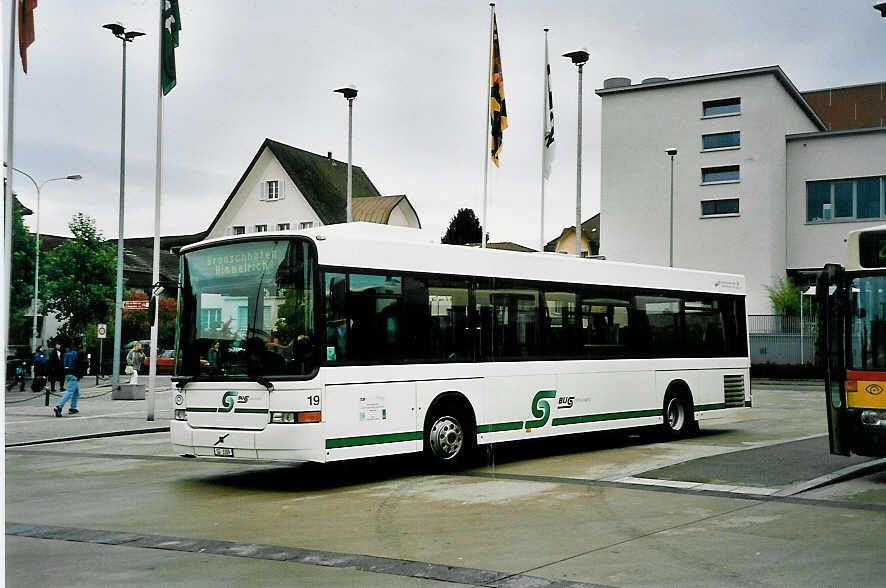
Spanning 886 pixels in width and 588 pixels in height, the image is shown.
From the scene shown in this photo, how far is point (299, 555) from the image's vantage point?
8.22 meters

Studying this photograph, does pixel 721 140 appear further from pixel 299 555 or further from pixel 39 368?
pixel 299 555

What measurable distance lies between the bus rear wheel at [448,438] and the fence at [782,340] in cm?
3627

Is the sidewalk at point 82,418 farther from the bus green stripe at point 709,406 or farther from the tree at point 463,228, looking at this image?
the tree at point 463,228

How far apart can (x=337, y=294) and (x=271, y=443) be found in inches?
75.8

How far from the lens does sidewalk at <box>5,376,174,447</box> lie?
69.4 feet

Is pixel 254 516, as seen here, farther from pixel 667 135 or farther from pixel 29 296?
pixel 667 135

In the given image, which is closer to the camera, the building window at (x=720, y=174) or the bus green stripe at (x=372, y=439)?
the bus green stripe at (x=372, y=439)

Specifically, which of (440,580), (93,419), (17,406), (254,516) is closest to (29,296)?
(17,406)

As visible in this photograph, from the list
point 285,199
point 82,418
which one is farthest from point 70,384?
point 285,199

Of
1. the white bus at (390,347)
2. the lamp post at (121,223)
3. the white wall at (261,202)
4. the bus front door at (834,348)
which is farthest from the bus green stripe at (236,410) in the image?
the white wall at (261,202)

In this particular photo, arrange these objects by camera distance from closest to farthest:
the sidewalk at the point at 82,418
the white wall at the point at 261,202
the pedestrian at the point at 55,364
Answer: the sidewalk at the point at 82,418
the pedestrian at the point at 55,364
the white wall at the point at 261,202

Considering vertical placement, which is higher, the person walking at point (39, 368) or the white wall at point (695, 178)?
the white wall at point (695, 178)

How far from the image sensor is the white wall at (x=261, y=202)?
2547 inches

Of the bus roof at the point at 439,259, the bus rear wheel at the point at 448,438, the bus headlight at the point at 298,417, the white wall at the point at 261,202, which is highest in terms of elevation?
the white wall at the point at 261,202
